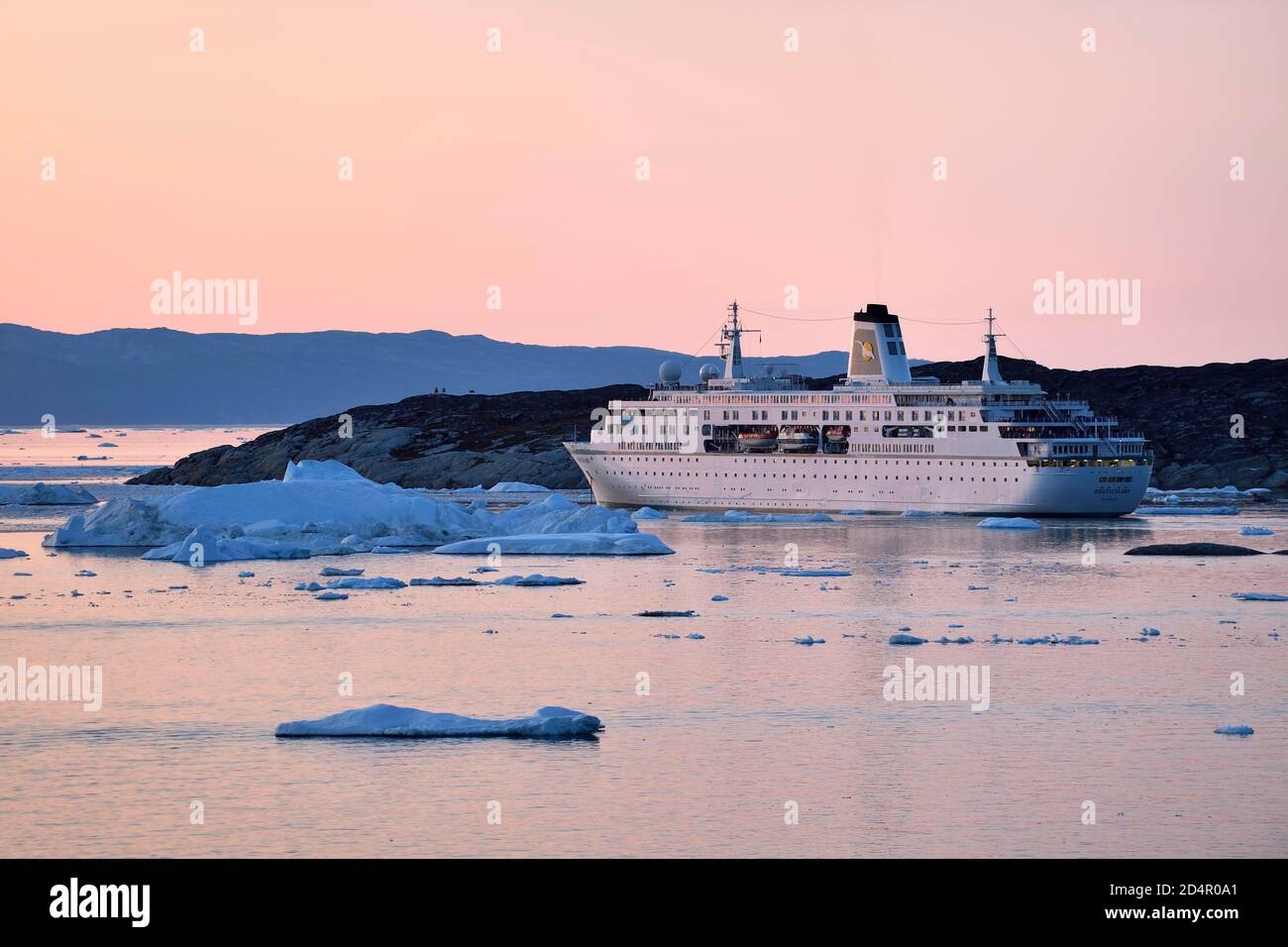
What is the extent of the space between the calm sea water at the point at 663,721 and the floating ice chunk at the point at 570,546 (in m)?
6.99

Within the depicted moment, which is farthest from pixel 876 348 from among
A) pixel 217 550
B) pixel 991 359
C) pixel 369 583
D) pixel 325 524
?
pixel 369 583

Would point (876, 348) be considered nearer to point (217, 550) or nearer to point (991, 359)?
point (991, 359)

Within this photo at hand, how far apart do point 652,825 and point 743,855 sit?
4.71 ft

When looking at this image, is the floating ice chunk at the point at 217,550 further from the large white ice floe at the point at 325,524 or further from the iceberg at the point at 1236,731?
the iceberg at the point at 1236,731

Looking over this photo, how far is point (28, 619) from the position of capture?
34906 millimetres

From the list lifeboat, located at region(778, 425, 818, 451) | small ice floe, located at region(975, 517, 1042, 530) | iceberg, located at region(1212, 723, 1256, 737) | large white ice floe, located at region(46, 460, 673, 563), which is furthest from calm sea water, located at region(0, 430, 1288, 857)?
lifeboat, located at region(778, 425, 818, 451)

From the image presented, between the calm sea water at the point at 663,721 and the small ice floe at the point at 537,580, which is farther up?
the small ice floe at the point at 537,580

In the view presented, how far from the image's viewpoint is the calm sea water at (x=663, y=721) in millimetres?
17969

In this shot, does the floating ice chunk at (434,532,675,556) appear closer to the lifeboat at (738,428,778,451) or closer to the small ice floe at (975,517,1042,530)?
the small ice floe at (975,517,1042,530)

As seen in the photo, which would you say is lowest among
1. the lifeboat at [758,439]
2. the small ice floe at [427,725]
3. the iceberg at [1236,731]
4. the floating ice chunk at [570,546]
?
the iceberg at [1236,731]

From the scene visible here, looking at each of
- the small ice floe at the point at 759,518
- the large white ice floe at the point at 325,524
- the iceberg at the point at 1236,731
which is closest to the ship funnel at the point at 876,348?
the small ice floe at the point at 759,518

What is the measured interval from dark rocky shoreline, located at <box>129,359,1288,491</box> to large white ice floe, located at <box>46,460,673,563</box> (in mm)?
37354

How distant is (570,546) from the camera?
51.5m
